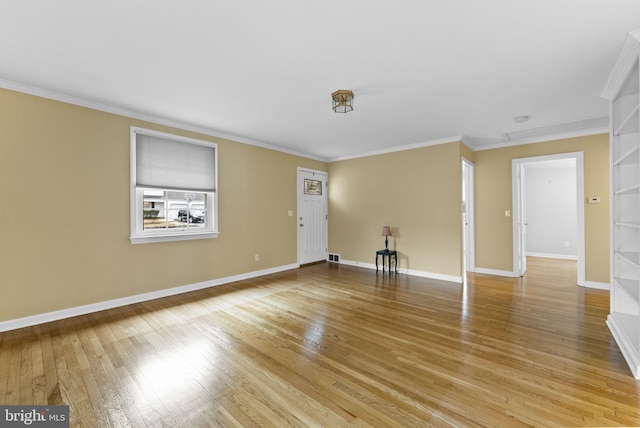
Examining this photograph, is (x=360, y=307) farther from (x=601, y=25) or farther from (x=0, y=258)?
(x=0, y=258)

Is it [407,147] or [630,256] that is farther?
[407,147]

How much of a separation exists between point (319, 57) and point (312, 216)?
4053mm

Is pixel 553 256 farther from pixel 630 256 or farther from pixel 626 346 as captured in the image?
pixel 626 346

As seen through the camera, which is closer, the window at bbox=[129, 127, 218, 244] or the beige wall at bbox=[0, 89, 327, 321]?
the beige wall at bbox=[0, 89, 327, 321]

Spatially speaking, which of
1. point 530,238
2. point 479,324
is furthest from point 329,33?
point 530,238

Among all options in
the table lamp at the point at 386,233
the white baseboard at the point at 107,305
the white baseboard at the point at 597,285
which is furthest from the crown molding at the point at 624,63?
the white baseboard at the point at 107,305

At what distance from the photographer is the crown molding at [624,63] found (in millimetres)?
2004

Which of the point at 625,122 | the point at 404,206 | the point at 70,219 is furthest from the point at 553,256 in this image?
the point at 70,219

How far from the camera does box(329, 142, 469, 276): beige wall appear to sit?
4602mm

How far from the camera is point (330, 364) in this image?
6.94ft

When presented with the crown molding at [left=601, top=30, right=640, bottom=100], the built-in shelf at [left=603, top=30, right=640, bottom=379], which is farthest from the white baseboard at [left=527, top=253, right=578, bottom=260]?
the crown molding at [left=601, top=30, right=640, bottom=100]

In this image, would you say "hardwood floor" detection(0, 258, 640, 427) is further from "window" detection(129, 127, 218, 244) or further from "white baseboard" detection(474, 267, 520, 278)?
"white baseboard" detection(474, 267, 520, 278)

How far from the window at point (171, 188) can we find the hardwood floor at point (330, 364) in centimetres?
105

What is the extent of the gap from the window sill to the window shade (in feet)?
2.25
